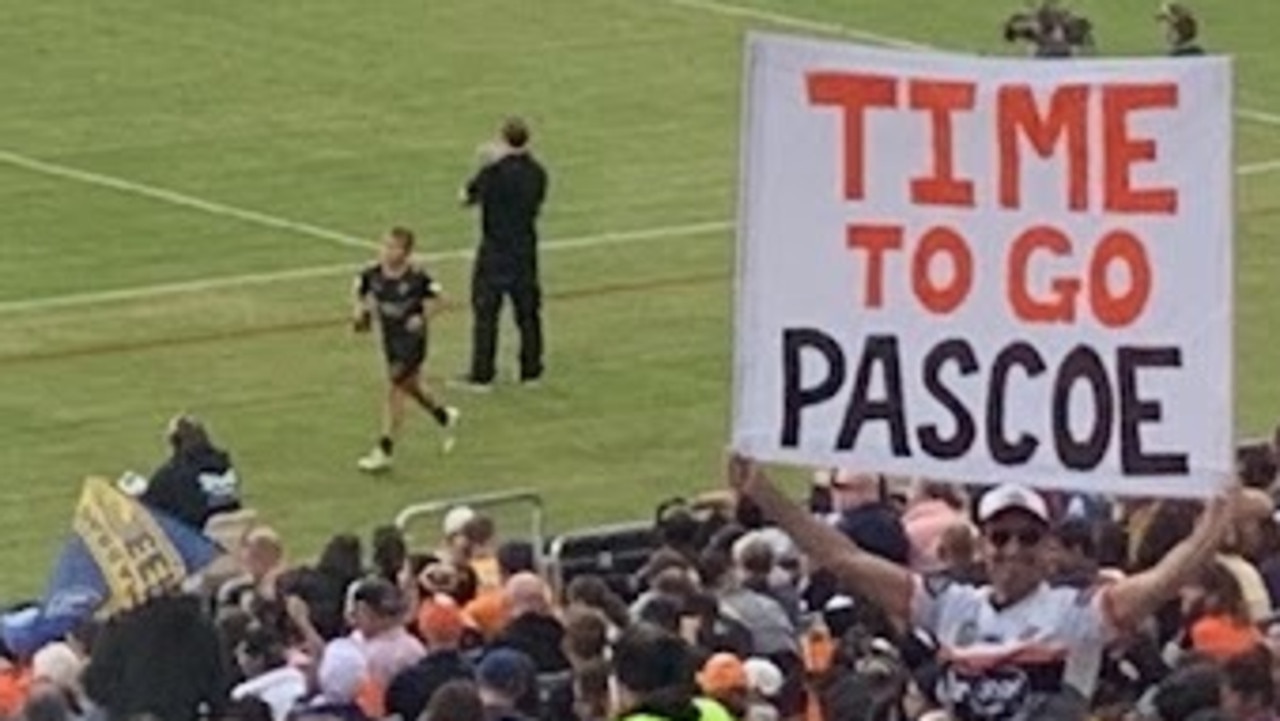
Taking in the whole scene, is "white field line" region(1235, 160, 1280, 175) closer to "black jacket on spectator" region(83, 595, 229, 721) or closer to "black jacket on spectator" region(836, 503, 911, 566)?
"black jacket on spectator" region(836, 503, 911, 566)

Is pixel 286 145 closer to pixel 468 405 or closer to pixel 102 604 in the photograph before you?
pixel 468 405

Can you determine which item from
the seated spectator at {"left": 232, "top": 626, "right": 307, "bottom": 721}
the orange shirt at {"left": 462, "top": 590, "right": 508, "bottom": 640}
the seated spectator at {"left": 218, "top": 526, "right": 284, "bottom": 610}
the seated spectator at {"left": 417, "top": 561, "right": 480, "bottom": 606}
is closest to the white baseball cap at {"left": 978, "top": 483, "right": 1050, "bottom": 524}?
the seated spectator at {"left": 232, "top": 626, "right": 307, "bottom": 721}

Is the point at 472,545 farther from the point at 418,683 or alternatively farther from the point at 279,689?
the point at 418,683

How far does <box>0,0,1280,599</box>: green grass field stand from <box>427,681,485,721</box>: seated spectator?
363 inches

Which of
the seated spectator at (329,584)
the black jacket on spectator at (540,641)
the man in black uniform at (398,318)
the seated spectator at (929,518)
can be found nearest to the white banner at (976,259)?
the black jacket on spectator at (540,641)

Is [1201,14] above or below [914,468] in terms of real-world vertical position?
above

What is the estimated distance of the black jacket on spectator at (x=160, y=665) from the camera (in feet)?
45.2

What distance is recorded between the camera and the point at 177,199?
93.4 ft

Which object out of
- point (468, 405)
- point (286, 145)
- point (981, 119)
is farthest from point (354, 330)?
point (981, 119)

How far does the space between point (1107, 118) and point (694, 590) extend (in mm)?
3912

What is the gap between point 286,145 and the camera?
30.0 meters

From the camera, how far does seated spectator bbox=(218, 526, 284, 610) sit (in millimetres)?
16000

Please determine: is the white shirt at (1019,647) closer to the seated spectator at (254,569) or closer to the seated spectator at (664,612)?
the seated spectator at (664,612)

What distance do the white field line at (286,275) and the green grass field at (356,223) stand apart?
1.5 inches
